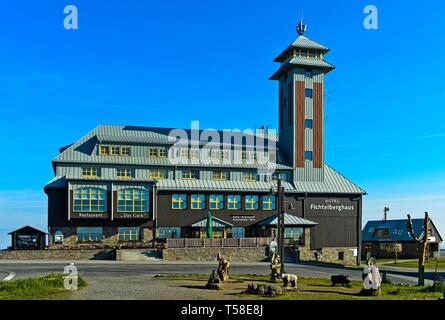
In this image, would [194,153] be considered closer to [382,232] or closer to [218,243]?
[218,243]

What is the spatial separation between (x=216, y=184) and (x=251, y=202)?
427 cm

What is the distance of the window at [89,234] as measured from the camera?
45.6 metres

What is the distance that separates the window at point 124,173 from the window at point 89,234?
5.61 metres

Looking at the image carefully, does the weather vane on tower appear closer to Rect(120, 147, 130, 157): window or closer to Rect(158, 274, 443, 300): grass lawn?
Rect(120, 147, 130, 157): window

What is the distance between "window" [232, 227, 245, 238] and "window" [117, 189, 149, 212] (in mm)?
9658

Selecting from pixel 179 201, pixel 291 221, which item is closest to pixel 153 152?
pixel 179 201

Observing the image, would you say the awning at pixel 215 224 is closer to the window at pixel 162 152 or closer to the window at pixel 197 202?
the window at pixel 197 202

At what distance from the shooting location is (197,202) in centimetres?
4931

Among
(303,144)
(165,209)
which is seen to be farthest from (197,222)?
(303,144)

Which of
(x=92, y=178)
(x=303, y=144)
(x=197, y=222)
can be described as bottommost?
(x=197, y=222)

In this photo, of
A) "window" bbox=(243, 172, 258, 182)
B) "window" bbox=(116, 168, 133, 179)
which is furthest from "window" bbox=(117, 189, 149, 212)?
"window" bbox=(243, 172, 258, 182)

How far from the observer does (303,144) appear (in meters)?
54.9
